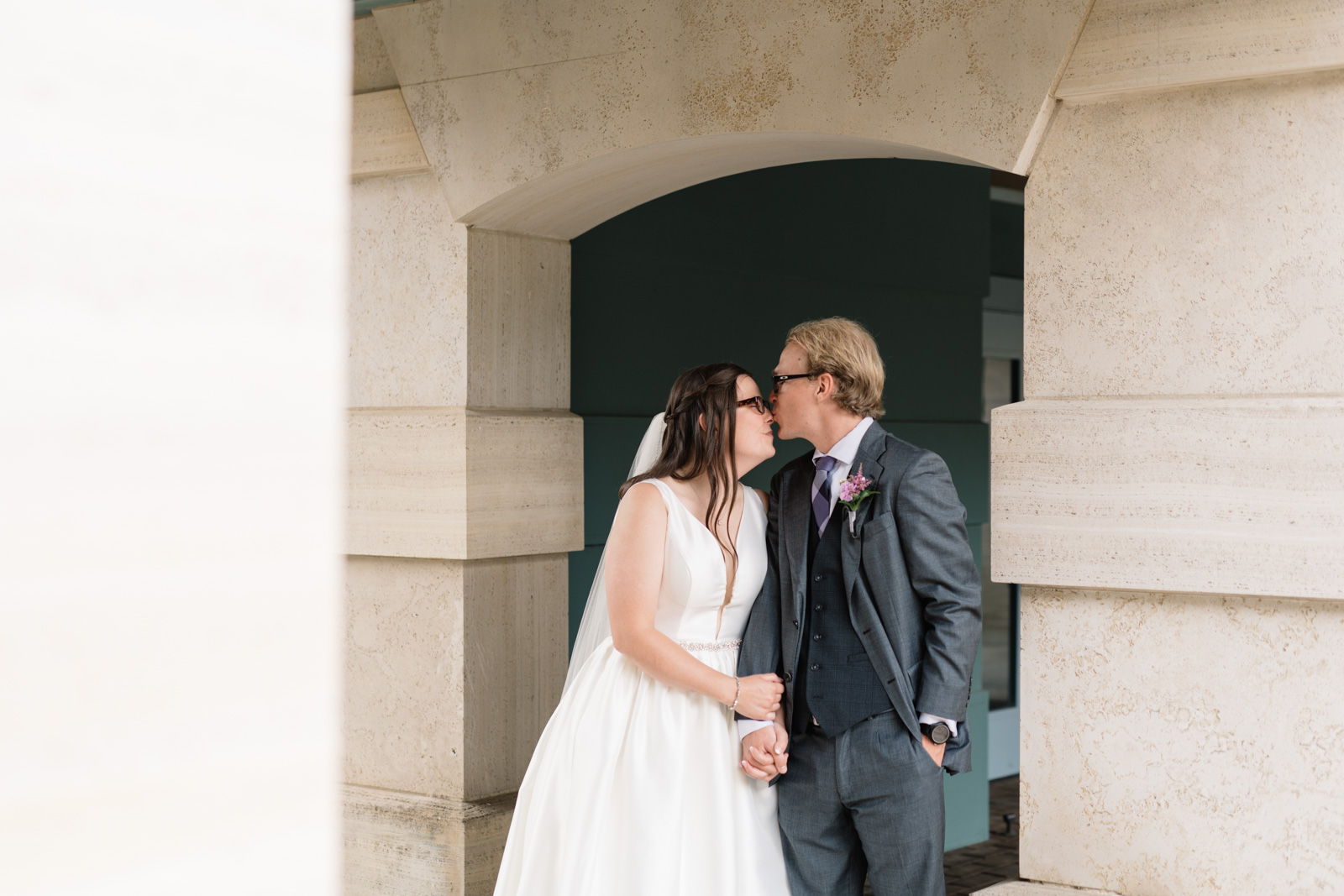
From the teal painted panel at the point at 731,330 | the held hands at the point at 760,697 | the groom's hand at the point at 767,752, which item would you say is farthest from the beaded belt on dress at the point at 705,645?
the teal painted panel at the point at 731,330

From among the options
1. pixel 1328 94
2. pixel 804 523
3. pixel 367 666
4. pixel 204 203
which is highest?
pixel 1328 94

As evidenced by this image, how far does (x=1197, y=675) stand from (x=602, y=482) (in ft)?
8.77

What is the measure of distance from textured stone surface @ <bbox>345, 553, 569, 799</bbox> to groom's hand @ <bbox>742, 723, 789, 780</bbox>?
123 cm

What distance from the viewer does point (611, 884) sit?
2930mm

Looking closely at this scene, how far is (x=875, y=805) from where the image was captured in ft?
8.95

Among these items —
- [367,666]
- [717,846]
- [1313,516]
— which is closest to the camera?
[1313,516]

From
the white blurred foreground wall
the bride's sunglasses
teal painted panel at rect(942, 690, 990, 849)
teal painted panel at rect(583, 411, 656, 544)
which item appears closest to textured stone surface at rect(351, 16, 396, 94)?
teal painted panel at rect(583, 411, 656, 544)

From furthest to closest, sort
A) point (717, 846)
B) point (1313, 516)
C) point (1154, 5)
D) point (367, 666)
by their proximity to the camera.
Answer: point (367, 666) → point (717, 846) → point (1154, 5) → point (1313, 516)

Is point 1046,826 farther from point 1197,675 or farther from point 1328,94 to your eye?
point 1328,94

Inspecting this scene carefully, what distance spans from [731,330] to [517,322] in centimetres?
175

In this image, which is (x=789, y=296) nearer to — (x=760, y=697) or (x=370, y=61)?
(x=370, y=61)

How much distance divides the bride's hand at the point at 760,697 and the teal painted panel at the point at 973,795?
391 cm

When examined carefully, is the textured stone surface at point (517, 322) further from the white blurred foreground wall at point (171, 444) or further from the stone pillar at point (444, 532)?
the white blurred foreground wall at point (171, 444)

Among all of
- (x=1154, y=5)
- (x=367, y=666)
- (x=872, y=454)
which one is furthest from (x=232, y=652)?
(x=367, y=666)
